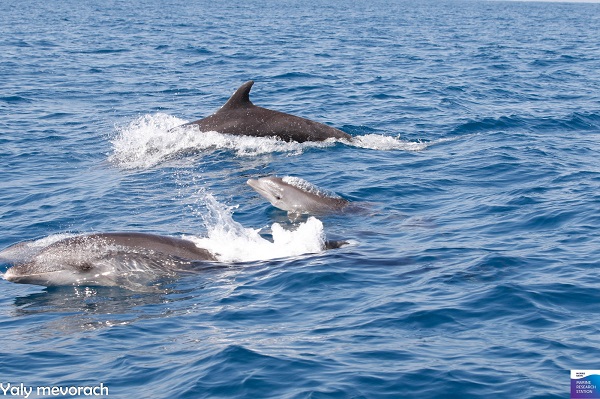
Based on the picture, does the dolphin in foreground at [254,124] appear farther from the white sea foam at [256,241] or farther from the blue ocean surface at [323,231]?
the white sea foam at [256,241]

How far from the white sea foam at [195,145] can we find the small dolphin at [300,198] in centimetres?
453

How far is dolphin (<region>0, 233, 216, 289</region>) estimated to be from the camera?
42.4 ft

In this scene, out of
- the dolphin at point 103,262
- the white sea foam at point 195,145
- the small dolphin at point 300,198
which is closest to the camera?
the dolphin at point 103,262

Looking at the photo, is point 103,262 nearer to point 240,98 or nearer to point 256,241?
point 256,241

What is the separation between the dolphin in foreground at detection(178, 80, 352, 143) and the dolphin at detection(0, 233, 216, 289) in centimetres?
942

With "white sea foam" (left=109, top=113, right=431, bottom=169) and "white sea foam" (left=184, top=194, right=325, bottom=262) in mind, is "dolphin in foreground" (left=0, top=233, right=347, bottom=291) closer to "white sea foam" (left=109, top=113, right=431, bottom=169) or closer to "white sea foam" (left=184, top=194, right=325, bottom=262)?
"white sea foam" (left=184, top=194, right=325, bottom=262)

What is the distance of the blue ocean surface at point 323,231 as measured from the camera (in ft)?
32.3

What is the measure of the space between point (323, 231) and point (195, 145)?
26.5ft

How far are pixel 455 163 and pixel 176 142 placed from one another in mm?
7136

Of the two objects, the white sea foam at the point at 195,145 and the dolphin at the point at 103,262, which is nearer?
the dolphin at the point at 103,262

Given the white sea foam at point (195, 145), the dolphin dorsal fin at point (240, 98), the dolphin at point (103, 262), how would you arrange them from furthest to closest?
the dolphin dorsal fin at point (240, 98) < the white sea foam at point (195, 145) < the dolphin at point (103, 262)

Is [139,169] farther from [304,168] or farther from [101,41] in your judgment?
[101,41]

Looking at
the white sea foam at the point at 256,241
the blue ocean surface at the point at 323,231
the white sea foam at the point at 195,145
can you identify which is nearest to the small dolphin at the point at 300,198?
the blue ocean surface at the point at 323,231

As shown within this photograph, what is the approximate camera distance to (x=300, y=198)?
1703cm
